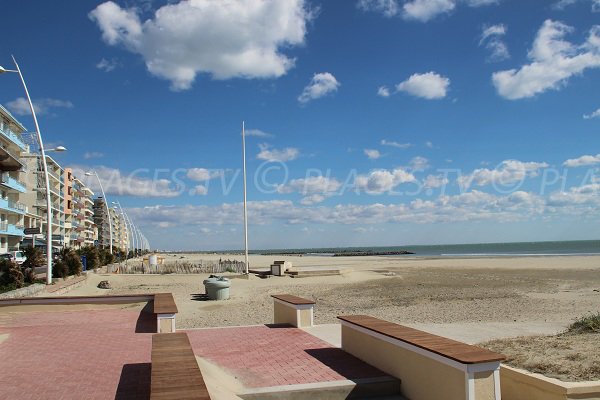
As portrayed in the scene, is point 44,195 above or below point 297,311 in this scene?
above

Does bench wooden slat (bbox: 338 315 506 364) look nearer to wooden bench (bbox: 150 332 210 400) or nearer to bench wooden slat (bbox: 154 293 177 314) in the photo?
wooden bench (bbox: 150 332 210 400)

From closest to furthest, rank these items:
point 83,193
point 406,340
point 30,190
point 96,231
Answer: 1. point 406,340
2. point 30,190
3. point 83,193
4. point 96,231

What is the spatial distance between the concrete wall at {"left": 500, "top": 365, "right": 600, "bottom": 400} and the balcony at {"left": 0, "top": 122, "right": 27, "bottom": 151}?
187 feet

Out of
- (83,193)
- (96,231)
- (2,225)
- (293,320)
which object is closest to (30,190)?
(2,225)

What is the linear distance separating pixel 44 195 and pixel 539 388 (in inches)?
3257

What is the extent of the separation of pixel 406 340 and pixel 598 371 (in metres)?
2.46

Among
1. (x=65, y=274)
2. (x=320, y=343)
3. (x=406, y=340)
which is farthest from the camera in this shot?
(x=65, y=274)

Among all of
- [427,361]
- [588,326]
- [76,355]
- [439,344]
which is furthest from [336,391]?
[588,326]

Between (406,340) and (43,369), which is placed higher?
(406,340)

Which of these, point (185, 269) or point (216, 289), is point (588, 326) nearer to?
point (216, 289)

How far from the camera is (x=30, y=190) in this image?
72.9m

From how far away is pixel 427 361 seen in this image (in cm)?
625

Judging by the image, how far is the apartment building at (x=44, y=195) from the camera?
7094 centimetres

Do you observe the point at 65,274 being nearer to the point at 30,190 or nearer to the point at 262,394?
the point at 262,394
